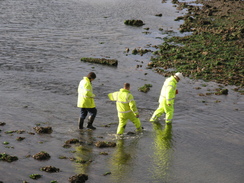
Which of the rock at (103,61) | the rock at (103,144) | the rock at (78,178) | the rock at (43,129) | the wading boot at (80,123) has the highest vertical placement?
the rock at (103,61)

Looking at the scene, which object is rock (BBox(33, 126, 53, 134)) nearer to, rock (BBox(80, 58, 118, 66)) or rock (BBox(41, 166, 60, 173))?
rock (BBox(41, 166, 60, 173))

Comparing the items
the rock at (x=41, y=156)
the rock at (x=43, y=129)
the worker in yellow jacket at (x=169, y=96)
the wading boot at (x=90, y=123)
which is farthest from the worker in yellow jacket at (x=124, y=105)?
the rock at (x=41, y=156)

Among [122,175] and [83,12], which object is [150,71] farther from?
[83,12]

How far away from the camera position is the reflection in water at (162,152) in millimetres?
12430

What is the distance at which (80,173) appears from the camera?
11977mm

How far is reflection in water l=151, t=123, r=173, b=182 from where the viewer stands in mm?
12430

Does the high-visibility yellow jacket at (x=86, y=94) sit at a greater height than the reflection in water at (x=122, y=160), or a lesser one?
greater

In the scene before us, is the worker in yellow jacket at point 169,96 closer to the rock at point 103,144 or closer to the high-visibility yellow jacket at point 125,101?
the high-visibility yellow jacket at point 125,101

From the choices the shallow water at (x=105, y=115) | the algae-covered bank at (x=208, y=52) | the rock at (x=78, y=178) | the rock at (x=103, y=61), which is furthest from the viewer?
the rock at (x=103, y=61)

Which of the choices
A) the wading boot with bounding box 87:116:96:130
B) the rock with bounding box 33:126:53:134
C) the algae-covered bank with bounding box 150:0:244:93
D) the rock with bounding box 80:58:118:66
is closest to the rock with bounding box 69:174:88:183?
the rock with bounding box 33:126:53:134

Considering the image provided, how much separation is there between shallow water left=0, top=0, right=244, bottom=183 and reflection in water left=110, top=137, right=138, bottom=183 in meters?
0.03

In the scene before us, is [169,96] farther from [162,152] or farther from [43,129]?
[43,129]

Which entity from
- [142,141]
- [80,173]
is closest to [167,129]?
[142,141]

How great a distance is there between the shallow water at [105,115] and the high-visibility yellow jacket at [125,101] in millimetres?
1209
